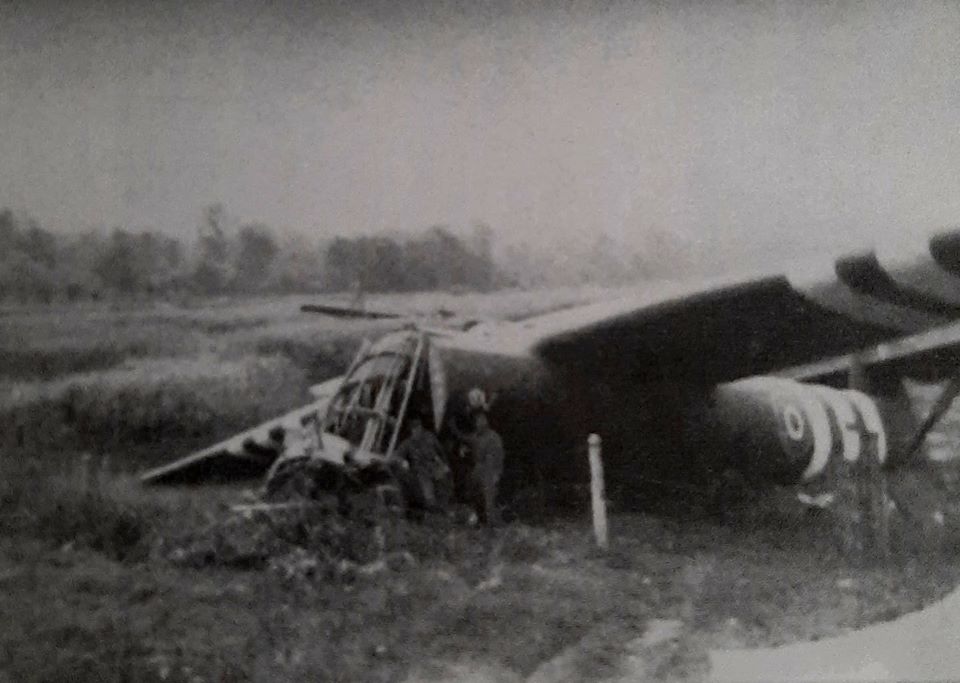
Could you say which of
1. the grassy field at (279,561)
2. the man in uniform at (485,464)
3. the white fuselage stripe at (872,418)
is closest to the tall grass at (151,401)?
the grassy field at (279,561)

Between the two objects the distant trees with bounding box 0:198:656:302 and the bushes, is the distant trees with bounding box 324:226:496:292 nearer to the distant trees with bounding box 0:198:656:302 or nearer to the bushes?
the distant trees with bounding box 0:198:656:302

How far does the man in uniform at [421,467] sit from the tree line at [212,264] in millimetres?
507

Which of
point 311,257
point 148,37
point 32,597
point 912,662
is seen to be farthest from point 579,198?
point 32,597

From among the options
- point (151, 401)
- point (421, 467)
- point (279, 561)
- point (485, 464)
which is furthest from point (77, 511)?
point (485, 464)

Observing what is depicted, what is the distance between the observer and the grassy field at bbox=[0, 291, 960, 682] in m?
3.15

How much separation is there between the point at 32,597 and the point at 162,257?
44.8 inches

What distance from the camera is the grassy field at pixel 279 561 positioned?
3.15m

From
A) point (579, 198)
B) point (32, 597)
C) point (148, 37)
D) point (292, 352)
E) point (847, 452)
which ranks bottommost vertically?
point (32, 597)

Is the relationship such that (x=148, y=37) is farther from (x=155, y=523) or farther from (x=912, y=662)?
(x=912, y=662)

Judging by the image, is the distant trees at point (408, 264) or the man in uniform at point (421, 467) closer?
the man in uniform at point (421, 467)

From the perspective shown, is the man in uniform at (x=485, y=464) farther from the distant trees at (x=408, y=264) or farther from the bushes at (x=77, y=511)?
the bushes at (x=77, y=511)

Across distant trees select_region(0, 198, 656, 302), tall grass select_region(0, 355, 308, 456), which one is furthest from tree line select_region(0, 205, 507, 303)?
tall grass select_region(0, 355, 308, 456)

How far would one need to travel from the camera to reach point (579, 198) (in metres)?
3.60

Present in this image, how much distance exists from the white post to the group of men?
300 millimetres
